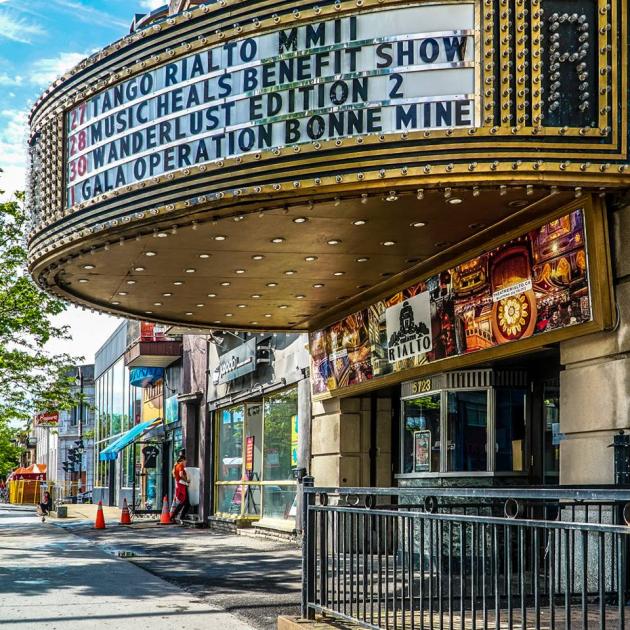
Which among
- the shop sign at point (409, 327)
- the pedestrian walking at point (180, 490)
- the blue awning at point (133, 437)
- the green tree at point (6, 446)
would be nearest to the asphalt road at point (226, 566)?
the pedestrian walking at point (180, 490)

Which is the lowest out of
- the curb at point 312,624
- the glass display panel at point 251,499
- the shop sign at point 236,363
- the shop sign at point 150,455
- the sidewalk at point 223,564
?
the sidewalk at point 223,564

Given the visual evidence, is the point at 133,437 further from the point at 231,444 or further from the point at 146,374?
the point at 231,444

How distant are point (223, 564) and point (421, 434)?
12.4ft

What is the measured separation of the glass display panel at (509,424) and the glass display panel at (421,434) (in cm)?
105

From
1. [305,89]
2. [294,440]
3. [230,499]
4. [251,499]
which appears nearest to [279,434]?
[294,440]

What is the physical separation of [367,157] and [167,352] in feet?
75.7

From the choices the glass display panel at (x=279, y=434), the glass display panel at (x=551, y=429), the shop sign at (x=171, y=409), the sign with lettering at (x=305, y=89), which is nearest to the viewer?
the sign with lettering at (x=305, y=89)

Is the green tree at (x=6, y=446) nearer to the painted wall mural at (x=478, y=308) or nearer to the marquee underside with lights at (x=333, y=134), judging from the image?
the painted wall mural at (x=478, y=308)

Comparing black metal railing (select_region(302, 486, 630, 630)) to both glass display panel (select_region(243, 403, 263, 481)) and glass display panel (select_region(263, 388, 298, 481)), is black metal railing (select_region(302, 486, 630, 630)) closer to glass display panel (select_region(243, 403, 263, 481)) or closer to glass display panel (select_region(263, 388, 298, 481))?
glass display panel (select_region(263, 388, 298, 481))

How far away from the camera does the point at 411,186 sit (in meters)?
9.24

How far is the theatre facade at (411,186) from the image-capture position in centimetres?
912

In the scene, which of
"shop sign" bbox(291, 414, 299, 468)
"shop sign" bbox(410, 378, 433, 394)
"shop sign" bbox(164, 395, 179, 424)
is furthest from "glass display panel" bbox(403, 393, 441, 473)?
"shop sign" bbox(164, 395, 179, 424)

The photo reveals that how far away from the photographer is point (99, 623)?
9.68 meters

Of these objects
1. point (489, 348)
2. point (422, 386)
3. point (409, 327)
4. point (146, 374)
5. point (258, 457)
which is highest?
point (146, 374)
